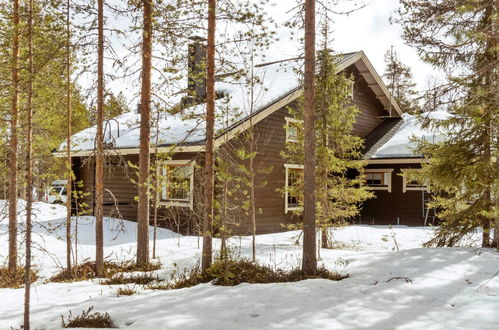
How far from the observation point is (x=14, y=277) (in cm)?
1023

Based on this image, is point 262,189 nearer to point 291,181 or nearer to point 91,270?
point 291,181

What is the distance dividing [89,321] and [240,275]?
2857 millimetres

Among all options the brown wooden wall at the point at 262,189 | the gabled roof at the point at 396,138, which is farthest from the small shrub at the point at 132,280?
the gabled roof at the point at 396,138

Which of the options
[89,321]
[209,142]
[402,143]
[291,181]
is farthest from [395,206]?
[89,321]

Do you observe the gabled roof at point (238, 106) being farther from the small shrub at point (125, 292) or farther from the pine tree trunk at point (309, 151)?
the small shrub at point (125, 292)

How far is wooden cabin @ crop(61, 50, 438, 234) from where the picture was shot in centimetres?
1463

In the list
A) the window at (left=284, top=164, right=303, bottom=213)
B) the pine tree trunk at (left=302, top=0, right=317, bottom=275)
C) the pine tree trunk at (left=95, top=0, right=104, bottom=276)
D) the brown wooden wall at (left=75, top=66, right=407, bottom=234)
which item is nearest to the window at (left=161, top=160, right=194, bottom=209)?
the brown wooden wall at (left=75, top=66, right=407, bottom=234)

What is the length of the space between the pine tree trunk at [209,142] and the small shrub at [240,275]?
408 mm

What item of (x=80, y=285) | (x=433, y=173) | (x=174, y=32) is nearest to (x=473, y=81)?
(x=433, y=173)

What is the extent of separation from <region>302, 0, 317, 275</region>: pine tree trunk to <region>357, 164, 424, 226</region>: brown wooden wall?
41.3 feet

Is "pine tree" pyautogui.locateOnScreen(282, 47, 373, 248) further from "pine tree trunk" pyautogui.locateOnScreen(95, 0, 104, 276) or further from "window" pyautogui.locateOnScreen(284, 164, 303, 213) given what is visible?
"pine tree trunk" pyautogui.locateOnScreen(95, 0, 104, 276)

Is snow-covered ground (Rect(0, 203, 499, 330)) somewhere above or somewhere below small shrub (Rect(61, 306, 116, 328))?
above

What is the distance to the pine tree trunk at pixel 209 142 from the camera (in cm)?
840

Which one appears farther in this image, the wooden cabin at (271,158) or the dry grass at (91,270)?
the wooden cabin at (271,158)
